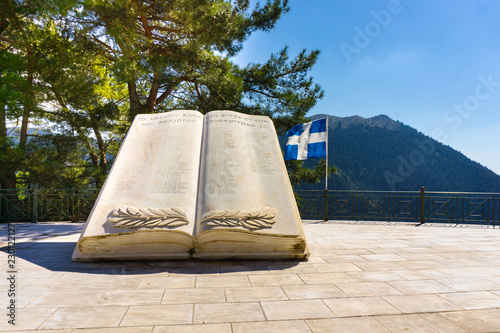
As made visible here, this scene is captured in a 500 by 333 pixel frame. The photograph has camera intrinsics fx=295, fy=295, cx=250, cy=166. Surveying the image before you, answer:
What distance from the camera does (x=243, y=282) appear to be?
286 centimetres

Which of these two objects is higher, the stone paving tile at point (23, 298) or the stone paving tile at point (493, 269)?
the stone paving tile at point (23, 298)

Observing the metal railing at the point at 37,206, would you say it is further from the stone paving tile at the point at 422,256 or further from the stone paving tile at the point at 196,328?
the stone paving tile at the point at 422,256

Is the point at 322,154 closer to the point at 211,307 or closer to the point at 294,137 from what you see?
the point at 294,137

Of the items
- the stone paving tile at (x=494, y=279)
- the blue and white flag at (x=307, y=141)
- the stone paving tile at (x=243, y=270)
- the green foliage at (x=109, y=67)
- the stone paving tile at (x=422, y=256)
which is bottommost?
the stone paving tile at (x=422, y=256)

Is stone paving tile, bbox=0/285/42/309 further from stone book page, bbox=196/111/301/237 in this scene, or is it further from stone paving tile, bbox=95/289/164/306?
stone book page, bbox=196/111/301/237

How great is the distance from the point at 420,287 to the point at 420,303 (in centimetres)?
45

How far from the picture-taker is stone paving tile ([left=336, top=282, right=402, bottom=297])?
260 centimetres

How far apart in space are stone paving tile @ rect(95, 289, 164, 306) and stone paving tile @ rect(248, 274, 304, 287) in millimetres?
886

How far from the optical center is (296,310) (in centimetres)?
223

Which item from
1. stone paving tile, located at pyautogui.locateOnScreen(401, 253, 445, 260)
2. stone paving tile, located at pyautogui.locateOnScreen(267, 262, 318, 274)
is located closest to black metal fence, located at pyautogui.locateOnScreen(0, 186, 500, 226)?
stone paving tile, located at pyautogui.locateOnScreen(401, 253, 445, 260)

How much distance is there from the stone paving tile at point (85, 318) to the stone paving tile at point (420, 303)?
2120 mm

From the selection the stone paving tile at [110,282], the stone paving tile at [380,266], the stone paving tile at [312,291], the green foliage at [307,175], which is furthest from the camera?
the green foliage at [307,175]

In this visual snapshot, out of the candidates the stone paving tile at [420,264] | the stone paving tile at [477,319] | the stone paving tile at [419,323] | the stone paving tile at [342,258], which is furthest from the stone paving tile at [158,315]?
the stone paving tile at [420,264]

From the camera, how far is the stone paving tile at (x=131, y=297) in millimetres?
2344
